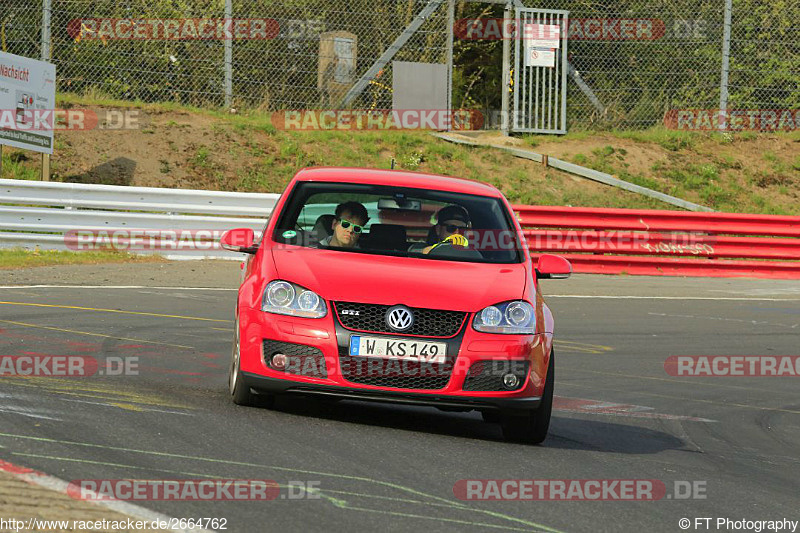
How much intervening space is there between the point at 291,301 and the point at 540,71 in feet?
68.4

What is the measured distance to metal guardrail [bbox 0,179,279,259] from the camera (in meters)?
18.3

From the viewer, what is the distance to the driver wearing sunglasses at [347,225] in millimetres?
7992

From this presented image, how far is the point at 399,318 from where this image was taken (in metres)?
7.00

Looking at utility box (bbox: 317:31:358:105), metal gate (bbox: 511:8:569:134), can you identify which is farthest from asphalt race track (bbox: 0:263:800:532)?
metal gate (bbox: 511:8:569:134)

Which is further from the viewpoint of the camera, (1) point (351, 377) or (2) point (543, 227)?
(2) point (543, 227)

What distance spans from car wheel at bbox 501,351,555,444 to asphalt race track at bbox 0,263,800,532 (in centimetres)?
12

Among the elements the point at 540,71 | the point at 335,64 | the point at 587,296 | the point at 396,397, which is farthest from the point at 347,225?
the point at 540,71

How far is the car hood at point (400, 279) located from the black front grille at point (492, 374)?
324 millimetres

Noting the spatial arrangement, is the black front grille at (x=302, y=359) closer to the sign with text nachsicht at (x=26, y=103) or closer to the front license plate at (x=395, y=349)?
the front license plate at (x=395, y=349)

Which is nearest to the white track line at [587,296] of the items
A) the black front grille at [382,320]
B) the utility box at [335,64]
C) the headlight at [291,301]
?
the headlight at [291,301]

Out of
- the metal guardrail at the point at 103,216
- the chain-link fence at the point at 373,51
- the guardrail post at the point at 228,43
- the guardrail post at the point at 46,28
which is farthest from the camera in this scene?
the chain-link fence at the point at 373,51

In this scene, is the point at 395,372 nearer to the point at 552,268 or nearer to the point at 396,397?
the point at 396,397

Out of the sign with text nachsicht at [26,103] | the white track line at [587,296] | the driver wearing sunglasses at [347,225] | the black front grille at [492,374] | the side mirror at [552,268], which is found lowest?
the white track line at [587,296]

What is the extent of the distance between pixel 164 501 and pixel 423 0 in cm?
2172
